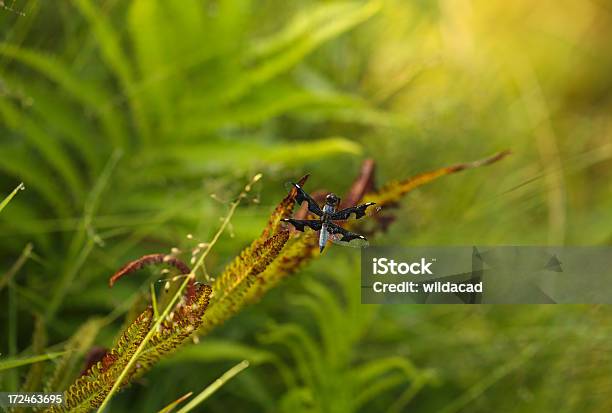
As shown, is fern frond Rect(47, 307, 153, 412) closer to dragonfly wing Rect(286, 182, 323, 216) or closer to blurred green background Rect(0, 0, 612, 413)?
dragonfly wing Rect(286, 182, 323, 216)

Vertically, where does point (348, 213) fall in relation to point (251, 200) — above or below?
below

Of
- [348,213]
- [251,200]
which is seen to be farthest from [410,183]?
[251,200]

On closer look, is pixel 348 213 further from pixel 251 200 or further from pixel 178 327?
pixel 251 200

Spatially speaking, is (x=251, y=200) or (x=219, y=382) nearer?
(x=219, y=382)

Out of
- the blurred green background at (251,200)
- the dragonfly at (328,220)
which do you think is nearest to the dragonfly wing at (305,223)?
the dragonfly at (328,220)

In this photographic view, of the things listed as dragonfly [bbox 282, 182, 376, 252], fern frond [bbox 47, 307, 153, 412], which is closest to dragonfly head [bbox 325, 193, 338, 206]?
dragonfly [bbox 282, 182, 376, 252]

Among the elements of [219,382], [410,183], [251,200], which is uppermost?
[251,200]

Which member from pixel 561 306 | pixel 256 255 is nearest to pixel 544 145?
pixel 561 306
